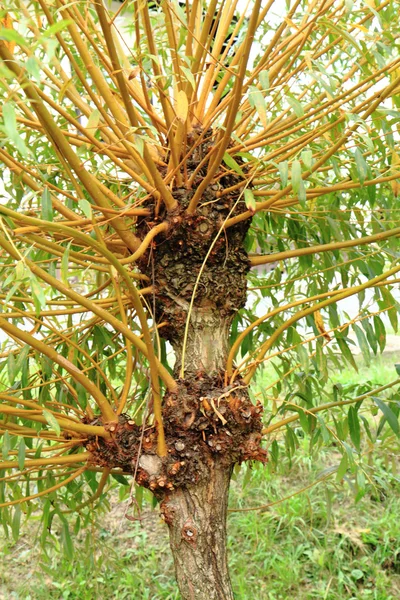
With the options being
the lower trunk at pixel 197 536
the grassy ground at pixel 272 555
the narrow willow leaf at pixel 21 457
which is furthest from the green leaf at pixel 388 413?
the grassy ground at pixel 272 555

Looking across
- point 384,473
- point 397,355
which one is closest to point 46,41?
point 384,473

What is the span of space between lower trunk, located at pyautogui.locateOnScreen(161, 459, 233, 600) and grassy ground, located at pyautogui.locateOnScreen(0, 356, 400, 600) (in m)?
1.17

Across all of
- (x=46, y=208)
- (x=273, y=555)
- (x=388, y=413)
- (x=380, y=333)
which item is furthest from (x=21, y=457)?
(x=273, y=555)

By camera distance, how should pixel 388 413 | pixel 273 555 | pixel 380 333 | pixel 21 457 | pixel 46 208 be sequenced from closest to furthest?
pixel 46 208 < pixel 21 457 < pixel 388 413 < pixel 380 333 < pixel 273 555

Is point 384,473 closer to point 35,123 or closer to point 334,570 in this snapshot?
point 334,570

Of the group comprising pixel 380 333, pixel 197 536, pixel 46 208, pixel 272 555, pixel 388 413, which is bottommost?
pixel 272 555

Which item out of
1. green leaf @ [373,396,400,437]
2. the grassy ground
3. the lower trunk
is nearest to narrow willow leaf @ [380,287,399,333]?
green leaf @ [373,396,400,437]

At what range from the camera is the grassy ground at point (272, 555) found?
2.42 meters

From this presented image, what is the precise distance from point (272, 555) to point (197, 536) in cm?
151

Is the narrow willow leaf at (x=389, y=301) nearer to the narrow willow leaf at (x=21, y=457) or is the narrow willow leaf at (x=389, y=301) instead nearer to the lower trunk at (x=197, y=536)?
the lower trunk at (x=197, y=536)

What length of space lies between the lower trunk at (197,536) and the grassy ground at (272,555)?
3.84ft

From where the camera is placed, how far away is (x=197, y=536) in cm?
118

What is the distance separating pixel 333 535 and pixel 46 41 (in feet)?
7.94

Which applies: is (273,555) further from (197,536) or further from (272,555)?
(197,536)
